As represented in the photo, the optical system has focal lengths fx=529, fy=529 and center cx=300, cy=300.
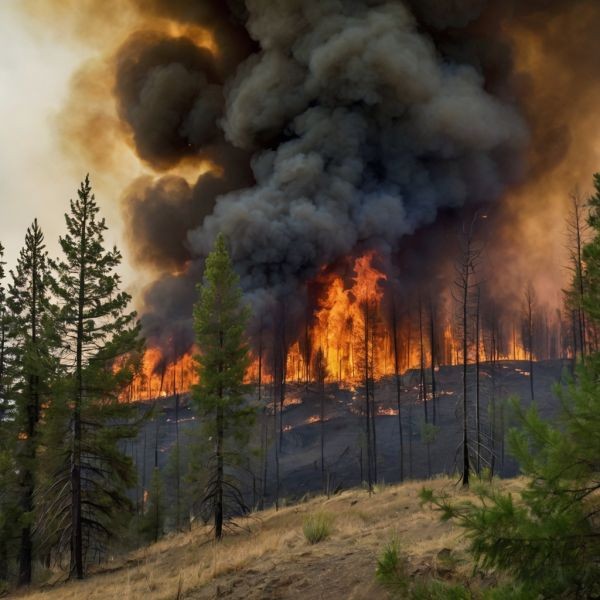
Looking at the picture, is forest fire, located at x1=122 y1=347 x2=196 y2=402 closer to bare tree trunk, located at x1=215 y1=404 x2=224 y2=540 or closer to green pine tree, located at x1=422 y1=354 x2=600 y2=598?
bare tree trunk, located at x1=215 y1=404 x2=224 y2=540

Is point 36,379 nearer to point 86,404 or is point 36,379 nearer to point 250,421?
point 86,404

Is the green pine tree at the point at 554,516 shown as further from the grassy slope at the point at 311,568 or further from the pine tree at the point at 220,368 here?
the pine tree at the point at 220,368

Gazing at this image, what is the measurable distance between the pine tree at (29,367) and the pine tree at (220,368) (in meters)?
5.60

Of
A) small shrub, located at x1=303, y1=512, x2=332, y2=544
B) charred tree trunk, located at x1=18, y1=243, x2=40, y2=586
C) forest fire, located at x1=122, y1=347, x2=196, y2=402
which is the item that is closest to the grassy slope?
small shrub, located at x1=303, y1=512, x2=332, y2=544

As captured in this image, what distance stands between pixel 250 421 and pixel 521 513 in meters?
18.8

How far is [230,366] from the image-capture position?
2138cm

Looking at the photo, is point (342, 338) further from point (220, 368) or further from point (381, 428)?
point (220, 368)

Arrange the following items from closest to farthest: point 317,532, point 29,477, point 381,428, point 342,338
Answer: point 317,532
point 29,477
point 381,428
point 342,338

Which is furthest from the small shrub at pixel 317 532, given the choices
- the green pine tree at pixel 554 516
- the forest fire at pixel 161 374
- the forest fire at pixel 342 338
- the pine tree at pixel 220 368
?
the forest fire at pixel 161 374

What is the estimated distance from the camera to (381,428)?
53969 mm

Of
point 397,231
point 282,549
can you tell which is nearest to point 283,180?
point 397,231

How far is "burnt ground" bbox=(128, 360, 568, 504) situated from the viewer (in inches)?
1751

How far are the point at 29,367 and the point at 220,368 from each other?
7256 mm

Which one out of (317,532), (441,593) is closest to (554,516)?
(441,593)
